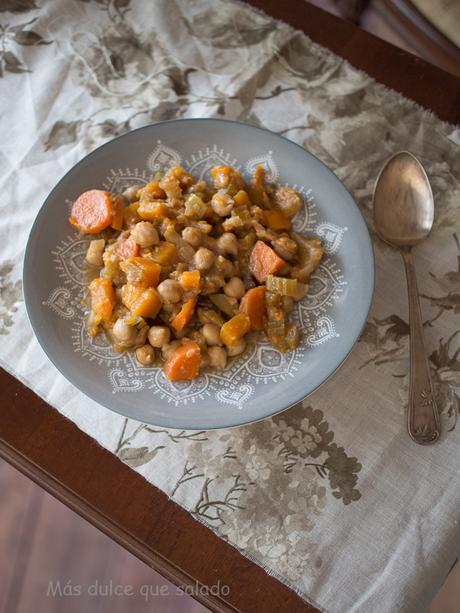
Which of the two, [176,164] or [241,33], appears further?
[241,33]

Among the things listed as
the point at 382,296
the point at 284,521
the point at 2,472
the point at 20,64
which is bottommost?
the point at 2,472

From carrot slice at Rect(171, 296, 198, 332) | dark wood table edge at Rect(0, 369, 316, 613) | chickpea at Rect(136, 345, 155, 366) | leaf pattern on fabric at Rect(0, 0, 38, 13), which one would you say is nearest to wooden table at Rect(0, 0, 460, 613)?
dark wood table edge at Rect(0, 369, 316, 613)

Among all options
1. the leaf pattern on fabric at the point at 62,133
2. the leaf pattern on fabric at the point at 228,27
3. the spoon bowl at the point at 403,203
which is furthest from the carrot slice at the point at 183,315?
the leaf pattern on fabric at the point at 228,27

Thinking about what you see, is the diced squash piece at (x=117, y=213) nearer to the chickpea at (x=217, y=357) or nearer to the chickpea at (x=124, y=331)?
the chickpea at (x=124, y=331)

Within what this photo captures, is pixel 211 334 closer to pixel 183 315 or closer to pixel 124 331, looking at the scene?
pixel 183 315

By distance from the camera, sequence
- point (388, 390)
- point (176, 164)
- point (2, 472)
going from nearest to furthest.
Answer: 1. point (388, 390)
2. point (176, 164)
3. point (2, 472)

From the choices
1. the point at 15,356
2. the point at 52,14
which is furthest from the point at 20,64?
the point at 15,356

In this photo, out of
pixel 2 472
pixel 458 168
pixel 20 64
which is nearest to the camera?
pixel 458 168

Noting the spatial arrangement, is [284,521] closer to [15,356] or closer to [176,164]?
[15,356]

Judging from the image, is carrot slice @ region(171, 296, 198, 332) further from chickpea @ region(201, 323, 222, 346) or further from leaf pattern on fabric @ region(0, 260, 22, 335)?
leaf pattern on fabric @ region(0, 260, 22, 335)

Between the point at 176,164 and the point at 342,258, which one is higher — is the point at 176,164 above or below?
above
